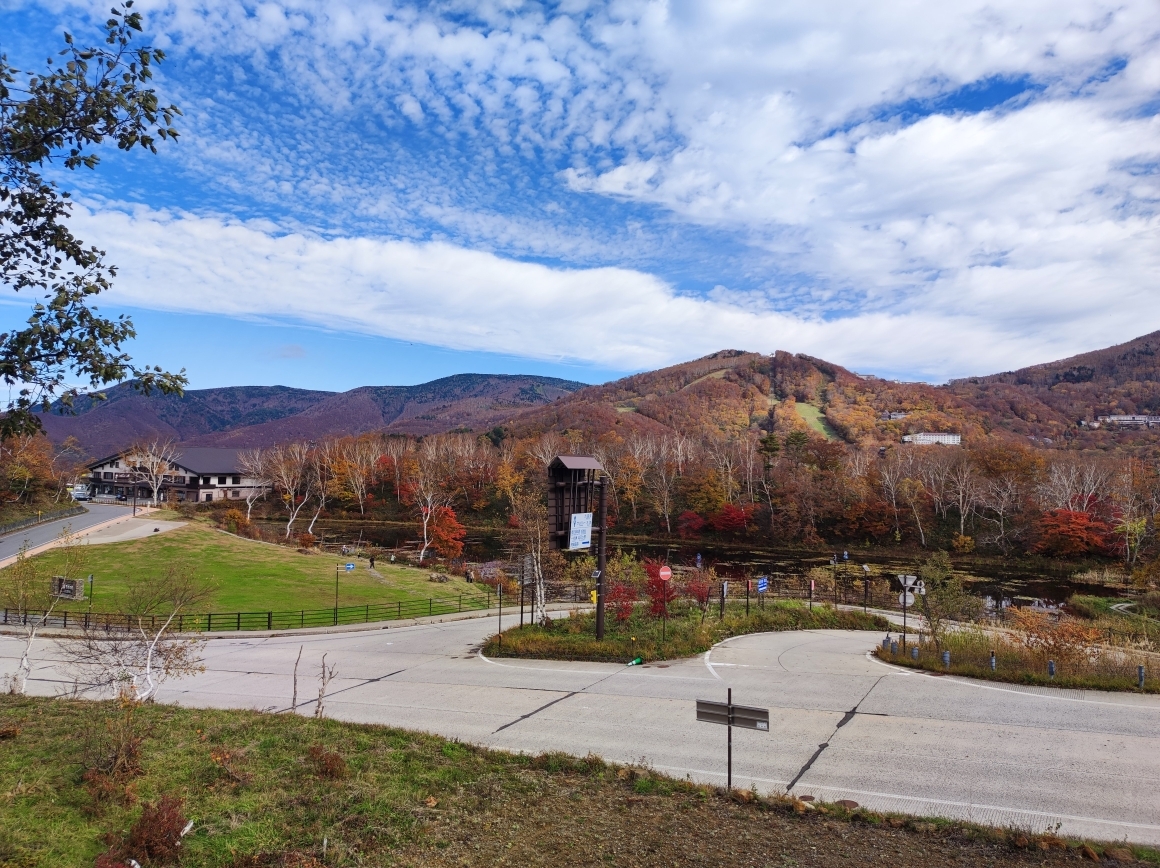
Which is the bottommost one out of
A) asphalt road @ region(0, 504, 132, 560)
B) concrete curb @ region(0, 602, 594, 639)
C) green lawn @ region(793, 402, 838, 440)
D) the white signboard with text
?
concrete curb @ region(0, 602, 594, 639)

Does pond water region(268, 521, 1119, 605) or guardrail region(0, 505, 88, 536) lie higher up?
guardrail region(0, 505, 88, 536)

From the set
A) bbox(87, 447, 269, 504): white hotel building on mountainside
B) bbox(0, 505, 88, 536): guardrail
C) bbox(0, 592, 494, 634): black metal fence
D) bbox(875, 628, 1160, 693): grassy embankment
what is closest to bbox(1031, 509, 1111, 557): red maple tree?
bbox(875, 628, 1160, 693): grassy embankment

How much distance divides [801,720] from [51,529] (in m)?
52.9

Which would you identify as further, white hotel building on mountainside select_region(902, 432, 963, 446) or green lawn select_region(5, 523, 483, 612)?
white hotel building on mountainside select_region(902, 432, 963, 446)

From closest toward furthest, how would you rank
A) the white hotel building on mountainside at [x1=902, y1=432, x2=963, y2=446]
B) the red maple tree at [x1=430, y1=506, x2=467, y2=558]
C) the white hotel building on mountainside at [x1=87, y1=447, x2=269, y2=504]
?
the red maple tree at [x1=430, y1=506, x2=467, y2=558]
the white hotel building on mountainside at [x1=87, y1=447, x2=269, y2=504]
the white hotel building on mountainside at [x1=902, y1=432, x2=963, y2=446]

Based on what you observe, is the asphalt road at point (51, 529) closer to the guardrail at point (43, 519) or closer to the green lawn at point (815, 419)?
the guardrail at point (43, 519)

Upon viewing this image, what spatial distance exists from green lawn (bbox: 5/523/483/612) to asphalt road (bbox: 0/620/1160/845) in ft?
31.5

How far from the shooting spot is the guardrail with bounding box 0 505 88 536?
1735 inches

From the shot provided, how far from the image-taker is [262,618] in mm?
27672

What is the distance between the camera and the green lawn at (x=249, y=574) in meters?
30.4

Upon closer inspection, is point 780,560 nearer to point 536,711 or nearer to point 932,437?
point 536,711

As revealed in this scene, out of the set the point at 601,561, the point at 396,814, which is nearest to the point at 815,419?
the point at 601,561

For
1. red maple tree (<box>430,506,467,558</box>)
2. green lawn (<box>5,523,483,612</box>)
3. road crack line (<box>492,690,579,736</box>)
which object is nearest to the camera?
road crack line (<box>492,690,579,736</box>)

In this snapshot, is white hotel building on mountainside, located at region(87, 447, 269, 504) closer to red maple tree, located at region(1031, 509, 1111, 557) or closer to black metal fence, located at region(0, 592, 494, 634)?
black metal fence, located at region(0, 592, 494, 634)
